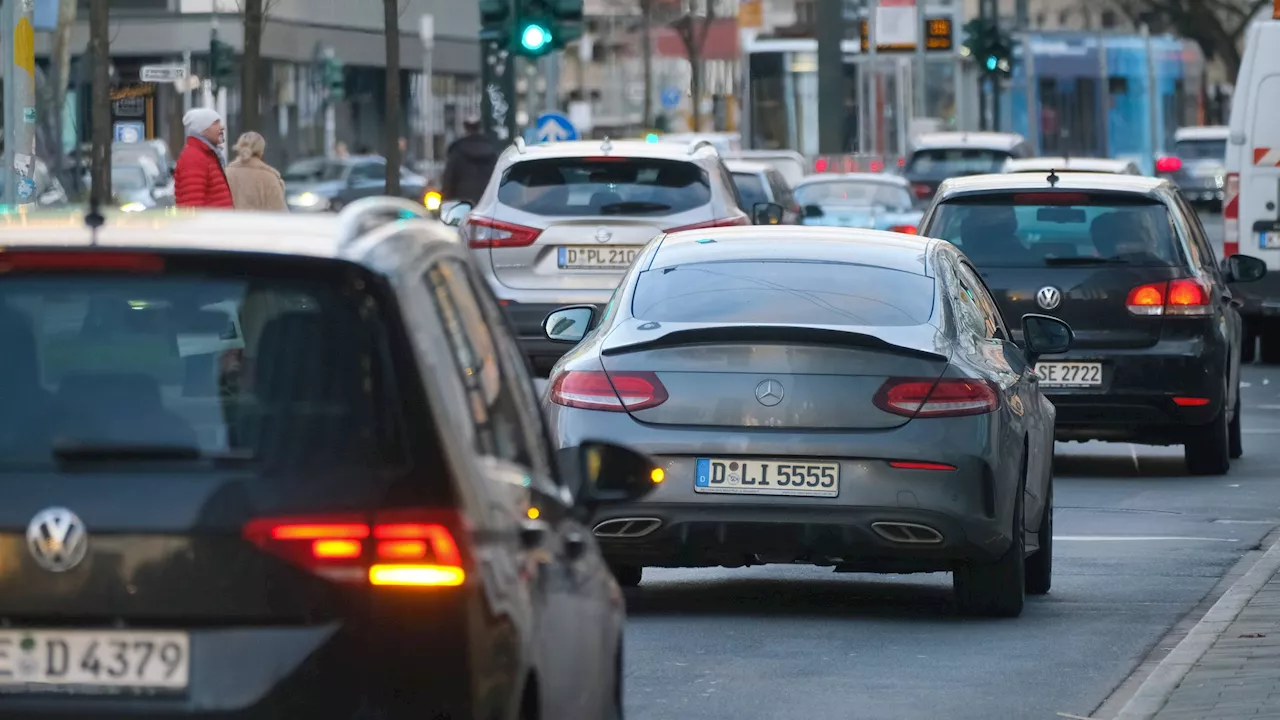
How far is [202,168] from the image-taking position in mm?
17812

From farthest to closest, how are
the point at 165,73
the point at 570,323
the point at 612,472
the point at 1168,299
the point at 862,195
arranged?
the point at 862,195 < the point at 165,73 < the point at 1168,299 < the point at 570,323 < the point at 612,472

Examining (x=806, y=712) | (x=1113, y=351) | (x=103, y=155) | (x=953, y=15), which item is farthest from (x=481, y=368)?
(x=953, y=15)

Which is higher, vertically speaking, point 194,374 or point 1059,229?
point 194,374

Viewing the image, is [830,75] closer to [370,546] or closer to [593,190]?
[593,190]

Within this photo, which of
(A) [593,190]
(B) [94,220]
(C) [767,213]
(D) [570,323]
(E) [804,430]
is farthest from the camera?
(C) [767,213]

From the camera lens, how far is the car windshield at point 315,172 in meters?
58.6

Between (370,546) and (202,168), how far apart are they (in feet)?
45.2

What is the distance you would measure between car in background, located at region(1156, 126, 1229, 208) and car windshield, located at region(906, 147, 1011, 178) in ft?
90.1

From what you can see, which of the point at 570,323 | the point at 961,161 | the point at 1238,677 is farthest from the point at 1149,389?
the point at 961,161

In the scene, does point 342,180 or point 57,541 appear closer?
point 57,541

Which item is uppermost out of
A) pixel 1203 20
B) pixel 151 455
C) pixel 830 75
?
pixel 1203 20

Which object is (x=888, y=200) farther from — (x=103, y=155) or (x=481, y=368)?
(x=481, y=368)

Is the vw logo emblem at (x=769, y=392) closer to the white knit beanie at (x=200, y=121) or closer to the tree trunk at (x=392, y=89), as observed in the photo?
the white knit beanie at (x=200, y=121)

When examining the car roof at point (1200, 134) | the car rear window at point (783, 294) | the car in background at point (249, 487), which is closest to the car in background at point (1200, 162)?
the car roof at point (1200, 134)
